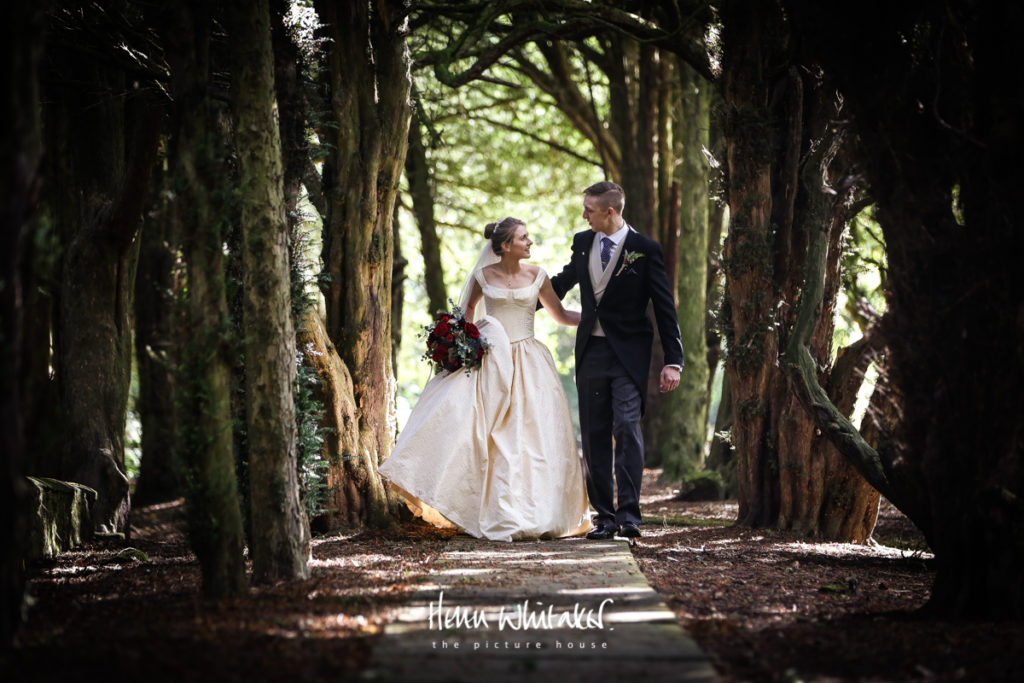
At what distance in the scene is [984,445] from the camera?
4789 millimetres

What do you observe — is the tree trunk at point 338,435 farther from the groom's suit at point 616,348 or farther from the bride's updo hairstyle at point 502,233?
the groom's suit at point 616,348

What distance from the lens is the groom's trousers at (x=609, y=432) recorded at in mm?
7383

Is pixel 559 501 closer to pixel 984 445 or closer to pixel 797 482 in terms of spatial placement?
pixel 797 482

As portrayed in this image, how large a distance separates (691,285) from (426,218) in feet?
14.7

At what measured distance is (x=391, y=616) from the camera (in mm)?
4406

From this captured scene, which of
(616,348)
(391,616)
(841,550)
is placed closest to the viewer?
(391,616)

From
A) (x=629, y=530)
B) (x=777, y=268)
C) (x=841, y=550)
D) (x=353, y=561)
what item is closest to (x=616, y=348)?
(x=629, y=530)

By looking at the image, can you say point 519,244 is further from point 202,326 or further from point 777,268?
point 202,326

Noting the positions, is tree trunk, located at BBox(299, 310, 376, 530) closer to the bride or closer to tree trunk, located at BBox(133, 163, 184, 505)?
the bride

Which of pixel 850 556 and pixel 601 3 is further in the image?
pixel 601 3

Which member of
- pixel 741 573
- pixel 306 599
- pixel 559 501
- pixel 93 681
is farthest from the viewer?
pixel 559 501

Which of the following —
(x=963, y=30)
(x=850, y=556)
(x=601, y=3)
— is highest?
(x=601, y=3)

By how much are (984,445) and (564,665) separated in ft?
8.56

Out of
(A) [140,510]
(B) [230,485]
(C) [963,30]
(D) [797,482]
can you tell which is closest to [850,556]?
(D) [797,482]
